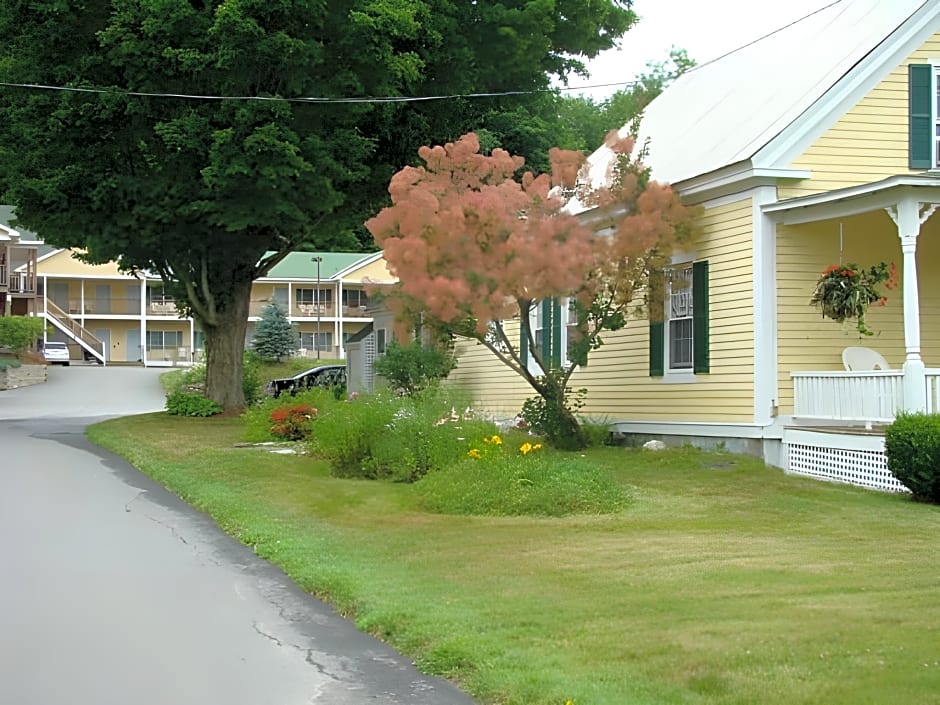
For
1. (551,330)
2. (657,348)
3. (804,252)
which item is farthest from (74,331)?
(804,252)

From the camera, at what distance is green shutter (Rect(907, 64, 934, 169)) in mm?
18047

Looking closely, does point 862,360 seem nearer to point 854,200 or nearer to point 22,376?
point 854,200

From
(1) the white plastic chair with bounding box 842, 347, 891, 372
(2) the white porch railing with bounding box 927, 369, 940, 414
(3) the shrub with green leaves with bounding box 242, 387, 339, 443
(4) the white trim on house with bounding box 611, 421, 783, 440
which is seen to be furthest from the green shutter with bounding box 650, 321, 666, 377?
(3) the shrub with green leaves with bounding box 242, 387, 339, 443

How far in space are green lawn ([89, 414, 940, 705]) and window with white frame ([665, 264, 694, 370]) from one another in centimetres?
313

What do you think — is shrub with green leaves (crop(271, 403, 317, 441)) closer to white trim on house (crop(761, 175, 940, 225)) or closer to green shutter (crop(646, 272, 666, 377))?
green shutter (crop(646, 272, 666, 377))

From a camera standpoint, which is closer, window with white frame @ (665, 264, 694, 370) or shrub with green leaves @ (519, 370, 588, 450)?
window with white frame @ (665, 264, 694, 370)

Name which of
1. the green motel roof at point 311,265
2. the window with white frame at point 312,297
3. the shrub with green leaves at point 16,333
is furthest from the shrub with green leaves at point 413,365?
the window with white frame at point 312,297

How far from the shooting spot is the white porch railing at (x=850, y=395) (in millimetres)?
15344

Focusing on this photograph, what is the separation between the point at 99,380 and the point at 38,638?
48.9 metres

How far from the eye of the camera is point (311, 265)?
76.4m

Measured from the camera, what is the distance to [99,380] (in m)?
55.0

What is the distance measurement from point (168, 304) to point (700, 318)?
200ft

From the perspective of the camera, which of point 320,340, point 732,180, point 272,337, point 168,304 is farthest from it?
point 320,340

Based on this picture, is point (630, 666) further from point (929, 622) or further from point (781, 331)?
point (781, 331)
